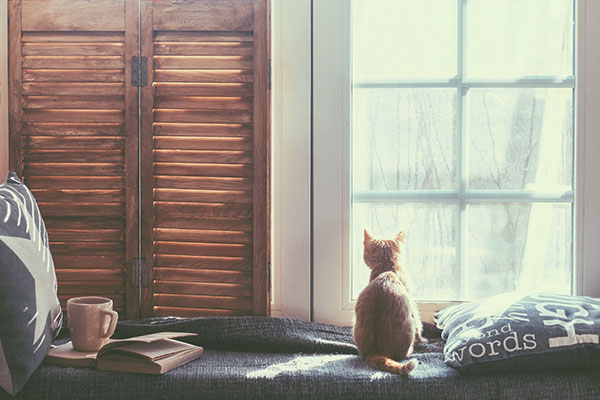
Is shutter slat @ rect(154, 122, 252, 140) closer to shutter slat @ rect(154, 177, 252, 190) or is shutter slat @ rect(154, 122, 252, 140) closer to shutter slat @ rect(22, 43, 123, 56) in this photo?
shutter slat @ rect(154, 177, 252, 190)

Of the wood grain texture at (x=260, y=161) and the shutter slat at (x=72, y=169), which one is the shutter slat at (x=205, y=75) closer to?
the wood grain texture at (x=260, y=161)

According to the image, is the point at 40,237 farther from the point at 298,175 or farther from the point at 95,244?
the point at 298,175

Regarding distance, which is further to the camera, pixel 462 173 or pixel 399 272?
pixel 462 173

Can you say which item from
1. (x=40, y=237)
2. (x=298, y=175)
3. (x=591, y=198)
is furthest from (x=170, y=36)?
(x=591, y=198)

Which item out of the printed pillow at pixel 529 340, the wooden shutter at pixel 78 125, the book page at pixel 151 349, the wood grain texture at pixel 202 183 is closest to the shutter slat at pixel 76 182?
the wooden shutter at pixel 78 125

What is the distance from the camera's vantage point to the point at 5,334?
123cm

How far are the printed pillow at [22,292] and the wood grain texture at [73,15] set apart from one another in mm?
557

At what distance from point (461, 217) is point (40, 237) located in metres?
1.23

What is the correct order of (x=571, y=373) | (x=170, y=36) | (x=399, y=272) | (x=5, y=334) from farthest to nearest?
(x=170, y=36)
(x=399, y=272)
(x=571, y=373)
(x=5, y=334)

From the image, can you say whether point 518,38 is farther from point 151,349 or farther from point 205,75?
point 151,349

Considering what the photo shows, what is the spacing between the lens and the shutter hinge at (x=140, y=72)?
1763 millimetres

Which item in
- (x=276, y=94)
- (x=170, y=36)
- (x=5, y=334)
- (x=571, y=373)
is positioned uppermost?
(x=170, y=36)

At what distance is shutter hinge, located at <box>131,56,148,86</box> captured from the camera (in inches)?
69.4

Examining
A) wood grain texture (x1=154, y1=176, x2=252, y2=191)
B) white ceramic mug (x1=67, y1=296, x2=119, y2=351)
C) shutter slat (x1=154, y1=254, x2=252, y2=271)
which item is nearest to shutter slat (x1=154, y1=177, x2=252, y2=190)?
wood grain texture (x1=154, y1=176, x2=252, y2=191)
